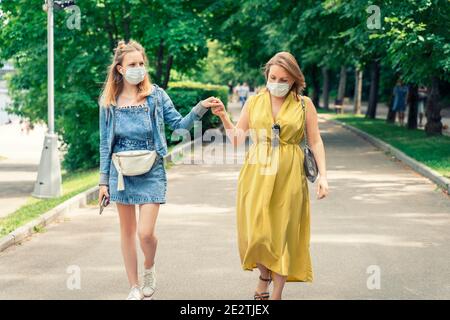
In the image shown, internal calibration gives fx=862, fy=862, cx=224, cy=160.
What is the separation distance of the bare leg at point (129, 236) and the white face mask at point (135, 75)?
91cm

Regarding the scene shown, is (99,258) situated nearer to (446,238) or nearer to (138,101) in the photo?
(138,101)

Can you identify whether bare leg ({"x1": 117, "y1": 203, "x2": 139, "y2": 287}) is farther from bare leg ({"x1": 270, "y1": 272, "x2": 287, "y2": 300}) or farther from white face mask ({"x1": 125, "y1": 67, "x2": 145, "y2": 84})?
bare leg ({"x1": 270, "y1": 272, "x2": 287, "y2": 300})

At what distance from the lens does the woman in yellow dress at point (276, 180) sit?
5.93 metres

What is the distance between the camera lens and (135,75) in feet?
20.0

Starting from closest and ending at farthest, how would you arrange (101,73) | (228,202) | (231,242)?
1. (231,242)
2. (228,202)
3. (101,73)

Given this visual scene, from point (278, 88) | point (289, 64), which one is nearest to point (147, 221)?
point (278, 88)

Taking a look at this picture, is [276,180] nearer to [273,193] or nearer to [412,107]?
[273,193]

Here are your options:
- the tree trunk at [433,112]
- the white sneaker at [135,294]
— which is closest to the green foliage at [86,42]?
the tree trunk at [433,112]

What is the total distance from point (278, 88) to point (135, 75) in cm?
102

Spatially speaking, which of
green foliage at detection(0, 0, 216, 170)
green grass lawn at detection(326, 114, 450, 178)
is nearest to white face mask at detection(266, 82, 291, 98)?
green grass lawn at detection(326, 114, 450, 178)

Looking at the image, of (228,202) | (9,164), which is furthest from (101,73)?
(228,202)

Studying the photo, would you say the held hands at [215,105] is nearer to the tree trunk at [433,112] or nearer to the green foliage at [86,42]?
the green foliage at [86,42]
